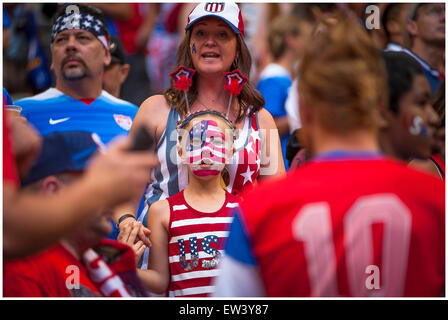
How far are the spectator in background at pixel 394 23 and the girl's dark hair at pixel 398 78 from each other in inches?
118

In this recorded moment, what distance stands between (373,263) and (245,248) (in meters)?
0.38

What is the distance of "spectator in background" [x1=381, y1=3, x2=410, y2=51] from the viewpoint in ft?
17.9

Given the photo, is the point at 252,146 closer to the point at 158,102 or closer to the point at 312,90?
the point at 158,102

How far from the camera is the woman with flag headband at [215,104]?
371 cm

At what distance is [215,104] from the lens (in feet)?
12.9

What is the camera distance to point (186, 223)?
10.9ft

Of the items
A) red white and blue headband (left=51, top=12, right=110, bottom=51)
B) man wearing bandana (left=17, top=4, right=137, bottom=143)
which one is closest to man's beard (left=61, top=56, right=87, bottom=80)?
man wearing bandana (left=17, top=4, right=137, bottom=143)

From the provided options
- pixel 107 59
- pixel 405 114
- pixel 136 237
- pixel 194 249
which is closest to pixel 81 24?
pixel 107 59

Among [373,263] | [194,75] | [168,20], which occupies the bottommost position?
[373,263]

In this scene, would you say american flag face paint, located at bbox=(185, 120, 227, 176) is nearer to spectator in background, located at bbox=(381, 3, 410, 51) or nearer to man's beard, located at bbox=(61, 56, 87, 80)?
man's beard, located at bbox=(61, 56, 87, 80)

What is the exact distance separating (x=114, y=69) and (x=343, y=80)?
3.69 metres

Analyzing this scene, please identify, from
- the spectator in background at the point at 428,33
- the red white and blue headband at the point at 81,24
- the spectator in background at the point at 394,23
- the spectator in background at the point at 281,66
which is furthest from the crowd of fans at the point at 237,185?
the spectator in background at the point at 394,23

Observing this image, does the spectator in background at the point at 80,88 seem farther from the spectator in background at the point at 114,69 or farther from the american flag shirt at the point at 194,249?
the american flag shirt at the point at 194,249
